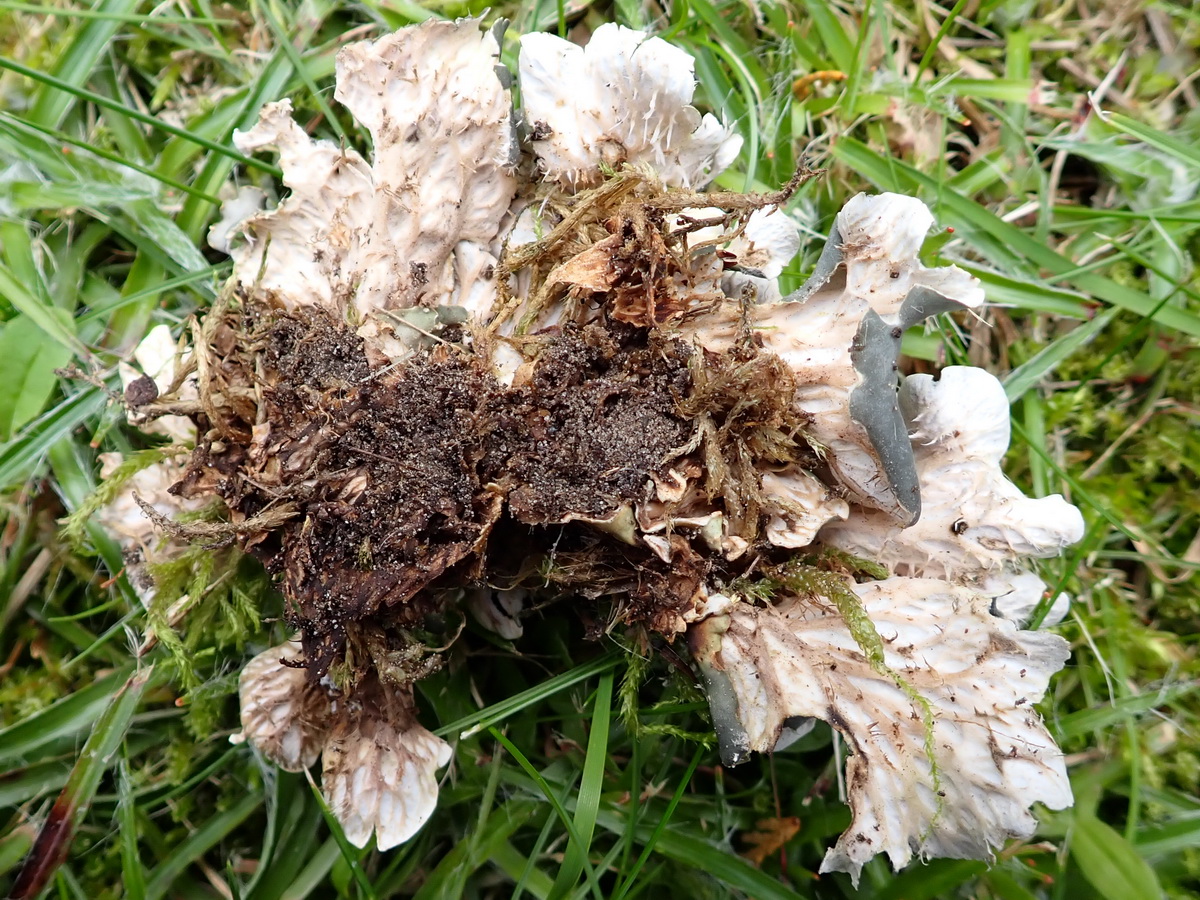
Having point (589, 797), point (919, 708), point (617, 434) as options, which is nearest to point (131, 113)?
point (617, 434)

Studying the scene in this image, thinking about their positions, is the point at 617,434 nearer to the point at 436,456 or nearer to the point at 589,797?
the point at 436,456

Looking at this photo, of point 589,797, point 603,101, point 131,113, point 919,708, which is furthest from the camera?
point 131,113

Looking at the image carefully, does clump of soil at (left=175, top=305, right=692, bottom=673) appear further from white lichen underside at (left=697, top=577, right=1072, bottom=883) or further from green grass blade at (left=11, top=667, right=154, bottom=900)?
green grass blade at (left=11, top=667, right=154, bottom=900)

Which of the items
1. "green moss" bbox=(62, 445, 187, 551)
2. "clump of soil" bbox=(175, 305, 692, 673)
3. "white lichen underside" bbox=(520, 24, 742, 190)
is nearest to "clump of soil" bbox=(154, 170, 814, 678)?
"clump of soil" bbox=(175, 305, 692, 673)

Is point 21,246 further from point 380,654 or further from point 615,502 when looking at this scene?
point 615,502

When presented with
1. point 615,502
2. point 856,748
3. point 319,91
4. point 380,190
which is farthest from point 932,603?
point 319,91

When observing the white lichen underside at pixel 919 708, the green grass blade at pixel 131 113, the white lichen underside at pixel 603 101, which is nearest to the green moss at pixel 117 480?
the green grass blade at pixel 131 113

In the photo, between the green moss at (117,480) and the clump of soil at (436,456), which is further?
the green moss at (117,480)

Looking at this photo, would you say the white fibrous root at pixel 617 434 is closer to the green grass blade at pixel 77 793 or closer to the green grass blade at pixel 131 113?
the green grass blade at pixel 131 113

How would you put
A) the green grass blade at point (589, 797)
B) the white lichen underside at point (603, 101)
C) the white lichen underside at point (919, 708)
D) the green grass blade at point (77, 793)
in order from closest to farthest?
the white lichen underside at point (919, 708), the white lichen underside at point (603, 101), the green grass blade at point (589, 797), the green grass blade at point (77, 793)
